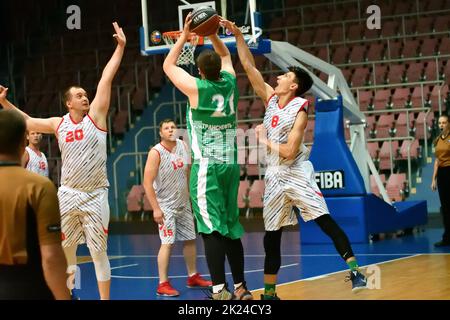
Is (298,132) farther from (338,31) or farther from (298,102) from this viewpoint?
(338,31)

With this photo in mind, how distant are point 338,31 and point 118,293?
11889 millimetres

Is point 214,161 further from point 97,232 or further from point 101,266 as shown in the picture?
point 101,266

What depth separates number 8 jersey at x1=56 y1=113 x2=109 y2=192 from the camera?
699 centimetres

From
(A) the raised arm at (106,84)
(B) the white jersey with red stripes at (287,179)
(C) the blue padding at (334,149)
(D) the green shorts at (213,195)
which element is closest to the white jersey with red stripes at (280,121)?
(B) the white jersey with red stripes at (287,179)

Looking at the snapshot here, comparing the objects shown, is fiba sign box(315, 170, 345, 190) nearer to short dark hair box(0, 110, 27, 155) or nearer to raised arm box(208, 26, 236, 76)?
raised arm box(208, 26, 236, 76)

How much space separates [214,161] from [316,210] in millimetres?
1333

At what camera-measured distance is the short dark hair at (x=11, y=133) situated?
3898 millimetres

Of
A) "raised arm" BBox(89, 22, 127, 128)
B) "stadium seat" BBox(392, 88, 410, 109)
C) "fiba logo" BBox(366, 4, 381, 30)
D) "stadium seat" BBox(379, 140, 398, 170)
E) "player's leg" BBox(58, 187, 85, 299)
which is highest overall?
"fiba logo" BBox(366, 4, 381, 30)

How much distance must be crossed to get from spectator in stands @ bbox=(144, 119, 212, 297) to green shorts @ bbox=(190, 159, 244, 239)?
2295mm

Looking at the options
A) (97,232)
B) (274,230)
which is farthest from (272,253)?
(97,232)

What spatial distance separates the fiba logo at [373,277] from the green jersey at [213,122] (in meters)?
2.34

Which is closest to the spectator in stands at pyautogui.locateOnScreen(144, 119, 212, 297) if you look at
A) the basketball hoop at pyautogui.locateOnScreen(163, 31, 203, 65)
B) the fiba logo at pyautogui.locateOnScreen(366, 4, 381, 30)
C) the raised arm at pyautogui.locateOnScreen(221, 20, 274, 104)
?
the basketball hoop at pyautogui.locateOnScreen(163, 31, 203, 65)

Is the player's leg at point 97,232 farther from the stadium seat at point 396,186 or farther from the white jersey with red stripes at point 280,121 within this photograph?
the stadium seat at point 396,186

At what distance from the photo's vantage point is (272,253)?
285 inches
